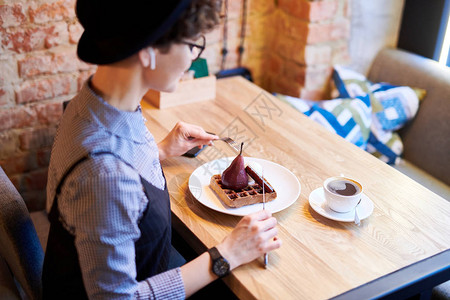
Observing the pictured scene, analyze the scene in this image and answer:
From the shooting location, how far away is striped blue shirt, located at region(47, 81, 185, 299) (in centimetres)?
95

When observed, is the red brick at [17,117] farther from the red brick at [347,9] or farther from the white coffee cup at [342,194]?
the red brick at [347,9]

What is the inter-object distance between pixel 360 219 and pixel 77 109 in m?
0.73

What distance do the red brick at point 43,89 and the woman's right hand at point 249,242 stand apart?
1124mm

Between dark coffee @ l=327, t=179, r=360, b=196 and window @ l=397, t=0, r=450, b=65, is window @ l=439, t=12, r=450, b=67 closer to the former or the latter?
window @ l=397, t=0, r=450, b=65

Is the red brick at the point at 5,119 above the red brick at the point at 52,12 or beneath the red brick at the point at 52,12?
beneath

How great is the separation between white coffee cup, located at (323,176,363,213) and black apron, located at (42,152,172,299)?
42cm

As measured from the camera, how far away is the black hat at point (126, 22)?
0.91 metres

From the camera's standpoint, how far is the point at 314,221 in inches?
50.5

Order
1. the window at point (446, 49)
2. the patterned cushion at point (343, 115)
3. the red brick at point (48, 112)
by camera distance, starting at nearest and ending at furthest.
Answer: the red brick at point (48, 112) → the patterned cushion at point (343, 115) → the window at point (446, 49)

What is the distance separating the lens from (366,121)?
212 cm

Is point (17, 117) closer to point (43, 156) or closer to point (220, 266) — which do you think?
point (43, 156)

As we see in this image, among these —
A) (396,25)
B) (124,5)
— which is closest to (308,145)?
(124,5)

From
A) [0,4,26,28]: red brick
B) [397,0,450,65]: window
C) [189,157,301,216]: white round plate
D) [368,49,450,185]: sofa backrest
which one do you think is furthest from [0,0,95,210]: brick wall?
[397,0,450,65]: window

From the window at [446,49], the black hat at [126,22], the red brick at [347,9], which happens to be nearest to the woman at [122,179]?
the black hat at [126,22]
